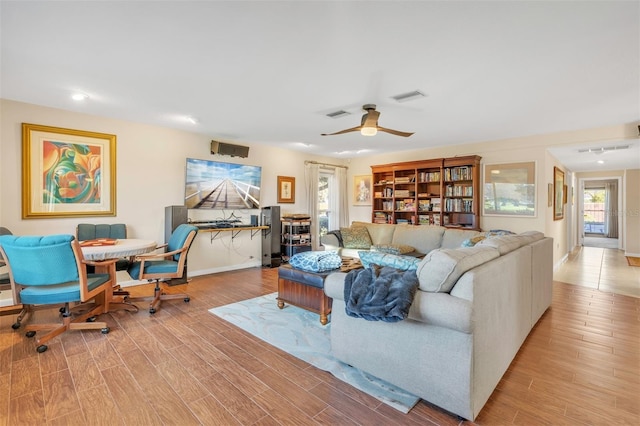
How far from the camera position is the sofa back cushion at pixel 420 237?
199 inches

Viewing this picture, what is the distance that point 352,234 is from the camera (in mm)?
5613

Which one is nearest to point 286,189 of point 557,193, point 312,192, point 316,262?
point 312,192

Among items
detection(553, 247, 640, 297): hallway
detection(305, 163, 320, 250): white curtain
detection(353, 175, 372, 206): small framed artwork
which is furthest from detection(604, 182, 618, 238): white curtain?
detection(305, 163, 320, 250): white curtain

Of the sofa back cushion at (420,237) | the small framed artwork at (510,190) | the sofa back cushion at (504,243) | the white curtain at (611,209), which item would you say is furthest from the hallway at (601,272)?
the white curtain at (611,209)

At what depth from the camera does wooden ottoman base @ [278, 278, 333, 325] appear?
302 cm

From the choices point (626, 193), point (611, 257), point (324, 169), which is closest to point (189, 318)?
point (324, 169)

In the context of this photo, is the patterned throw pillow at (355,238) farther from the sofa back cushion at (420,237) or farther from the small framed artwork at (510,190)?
the small framed artwork at (510,190)

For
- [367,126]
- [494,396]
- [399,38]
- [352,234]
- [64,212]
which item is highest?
[399,38]

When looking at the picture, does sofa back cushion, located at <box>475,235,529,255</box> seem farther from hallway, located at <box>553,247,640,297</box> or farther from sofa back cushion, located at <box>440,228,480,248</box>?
hallway, located at <box>553,247,640,297</box>

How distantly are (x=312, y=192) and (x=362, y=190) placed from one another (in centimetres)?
137

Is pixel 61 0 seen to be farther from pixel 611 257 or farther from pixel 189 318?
pixel 611 257

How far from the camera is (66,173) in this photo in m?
3.92

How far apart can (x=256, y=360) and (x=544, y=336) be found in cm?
264

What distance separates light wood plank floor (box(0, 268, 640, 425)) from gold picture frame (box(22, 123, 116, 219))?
140 centimetres
